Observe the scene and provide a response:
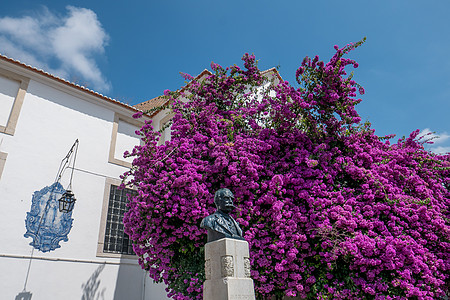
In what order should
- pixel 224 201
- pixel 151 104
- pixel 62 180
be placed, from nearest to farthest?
pixel 224 201 < pixel 62 180 < pixel 151 104

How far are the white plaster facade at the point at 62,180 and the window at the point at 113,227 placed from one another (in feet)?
0.20

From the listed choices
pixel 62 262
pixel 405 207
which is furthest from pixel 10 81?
pixel 405 207

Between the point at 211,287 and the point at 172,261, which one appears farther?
the point at 172,261

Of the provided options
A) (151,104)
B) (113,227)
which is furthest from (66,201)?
(151,104)

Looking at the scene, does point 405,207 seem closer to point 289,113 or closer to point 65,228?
Result: point 289,113

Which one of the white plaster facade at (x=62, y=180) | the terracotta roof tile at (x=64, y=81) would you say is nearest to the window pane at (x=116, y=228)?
the white plaster facade at (x=62, y=180)

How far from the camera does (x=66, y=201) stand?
338 inches

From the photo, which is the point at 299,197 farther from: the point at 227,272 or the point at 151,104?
the point at 151,104

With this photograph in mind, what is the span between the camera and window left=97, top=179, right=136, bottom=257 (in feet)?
31.4

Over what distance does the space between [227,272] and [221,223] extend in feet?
2.36

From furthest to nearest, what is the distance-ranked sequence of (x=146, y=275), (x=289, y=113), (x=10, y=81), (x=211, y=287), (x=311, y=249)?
(x=146, y=275)
(x=10, y=81)
(x=289, y=113)
(x=311, y=249)
(x=211, y=287)

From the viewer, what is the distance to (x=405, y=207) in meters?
7.99

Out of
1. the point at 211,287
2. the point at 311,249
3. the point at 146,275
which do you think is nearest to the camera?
the point at 211,287

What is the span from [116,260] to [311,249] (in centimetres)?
573
